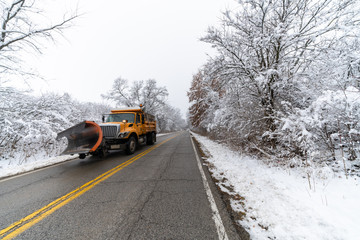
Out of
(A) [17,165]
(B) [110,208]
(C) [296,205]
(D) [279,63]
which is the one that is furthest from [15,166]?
(D) [279,63]

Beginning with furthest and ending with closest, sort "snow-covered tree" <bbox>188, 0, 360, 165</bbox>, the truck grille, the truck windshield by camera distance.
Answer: the truck windshield, the truck grille, "snow-covered tree" <bbox>188, 0, 360, 165</bbox>

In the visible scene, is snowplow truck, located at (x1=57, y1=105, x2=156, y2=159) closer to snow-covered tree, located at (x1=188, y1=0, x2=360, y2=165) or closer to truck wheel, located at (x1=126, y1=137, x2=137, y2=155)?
truck wheel, located at (x1=126, y1=137, x2=137, y2=155)

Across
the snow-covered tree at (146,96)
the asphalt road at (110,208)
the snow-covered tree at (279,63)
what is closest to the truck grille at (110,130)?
the asphalt road at (110,208)

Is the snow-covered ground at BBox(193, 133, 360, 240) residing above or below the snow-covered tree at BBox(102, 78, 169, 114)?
below

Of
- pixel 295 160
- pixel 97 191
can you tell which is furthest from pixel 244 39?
pixel 97 191

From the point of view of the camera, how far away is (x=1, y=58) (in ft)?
20.8

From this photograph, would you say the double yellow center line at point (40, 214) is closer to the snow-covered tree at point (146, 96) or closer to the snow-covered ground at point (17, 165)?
the snow-covered ground at point (17, 165)

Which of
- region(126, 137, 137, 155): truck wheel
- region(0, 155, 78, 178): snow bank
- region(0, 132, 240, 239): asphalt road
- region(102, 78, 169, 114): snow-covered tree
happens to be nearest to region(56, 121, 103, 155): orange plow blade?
region(0, 155, 78, 178): snow bank

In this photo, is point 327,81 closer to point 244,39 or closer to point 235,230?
point 244,39

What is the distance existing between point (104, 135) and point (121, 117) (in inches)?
73.5

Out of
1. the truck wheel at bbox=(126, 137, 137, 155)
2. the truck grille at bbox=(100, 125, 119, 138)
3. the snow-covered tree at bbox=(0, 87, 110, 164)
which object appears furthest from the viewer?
the truck wheel at bbox=(126, 137, 137, 155)

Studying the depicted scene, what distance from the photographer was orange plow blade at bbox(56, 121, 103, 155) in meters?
6.00

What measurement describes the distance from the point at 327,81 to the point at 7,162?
13.2m

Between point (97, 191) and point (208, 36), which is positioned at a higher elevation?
point (208, 36)
